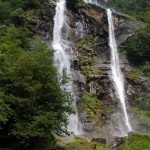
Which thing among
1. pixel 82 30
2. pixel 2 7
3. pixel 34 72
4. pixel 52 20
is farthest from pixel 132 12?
pixel 34 72

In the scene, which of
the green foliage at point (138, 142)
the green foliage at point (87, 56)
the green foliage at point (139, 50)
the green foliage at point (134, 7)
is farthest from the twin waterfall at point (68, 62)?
the green foliage at point (138, 142)

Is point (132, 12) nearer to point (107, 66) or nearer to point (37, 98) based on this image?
point (107, 66)

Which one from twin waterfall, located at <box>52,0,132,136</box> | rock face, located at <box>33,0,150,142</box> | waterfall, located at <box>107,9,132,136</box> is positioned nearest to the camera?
twin waterfall, located at <box>52,0,132,136</box>

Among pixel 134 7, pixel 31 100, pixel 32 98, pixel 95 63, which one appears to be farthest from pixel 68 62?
pixel 134 7

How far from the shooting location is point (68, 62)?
3656 centimetres

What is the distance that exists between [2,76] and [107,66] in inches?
763

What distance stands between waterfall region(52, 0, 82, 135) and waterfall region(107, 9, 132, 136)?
4.82 meters

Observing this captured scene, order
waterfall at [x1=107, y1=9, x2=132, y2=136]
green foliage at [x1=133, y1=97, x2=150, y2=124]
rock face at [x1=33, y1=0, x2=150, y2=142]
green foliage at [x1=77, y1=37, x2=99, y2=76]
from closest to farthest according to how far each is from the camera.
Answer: waterfall at [x1=107, y1=9, x2=132, y2=136] < rock face at [x1=33, y1=0, x2=150, y2=142] < green foliage at [x1=133, y1=97, x2=150, y2=124] < green foliage at [x1=77, y1=37, x2=99, y2=76]

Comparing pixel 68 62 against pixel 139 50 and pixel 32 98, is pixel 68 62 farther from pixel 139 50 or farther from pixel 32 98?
pixel 32 98

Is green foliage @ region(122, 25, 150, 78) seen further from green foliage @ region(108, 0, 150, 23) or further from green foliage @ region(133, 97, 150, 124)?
green foliage @ region(108, 0, 150, 23)

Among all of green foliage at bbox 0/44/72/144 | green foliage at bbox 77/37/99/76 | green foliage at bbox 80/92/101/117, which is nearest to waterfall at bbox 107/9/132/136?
green foliage at bbox 77/37/99/76

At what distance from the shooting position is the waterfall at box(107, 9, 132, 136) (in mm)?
33031

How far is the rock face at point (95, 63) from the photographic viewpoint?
33.5 metres

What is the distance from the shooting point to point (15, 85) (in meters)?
20.3
